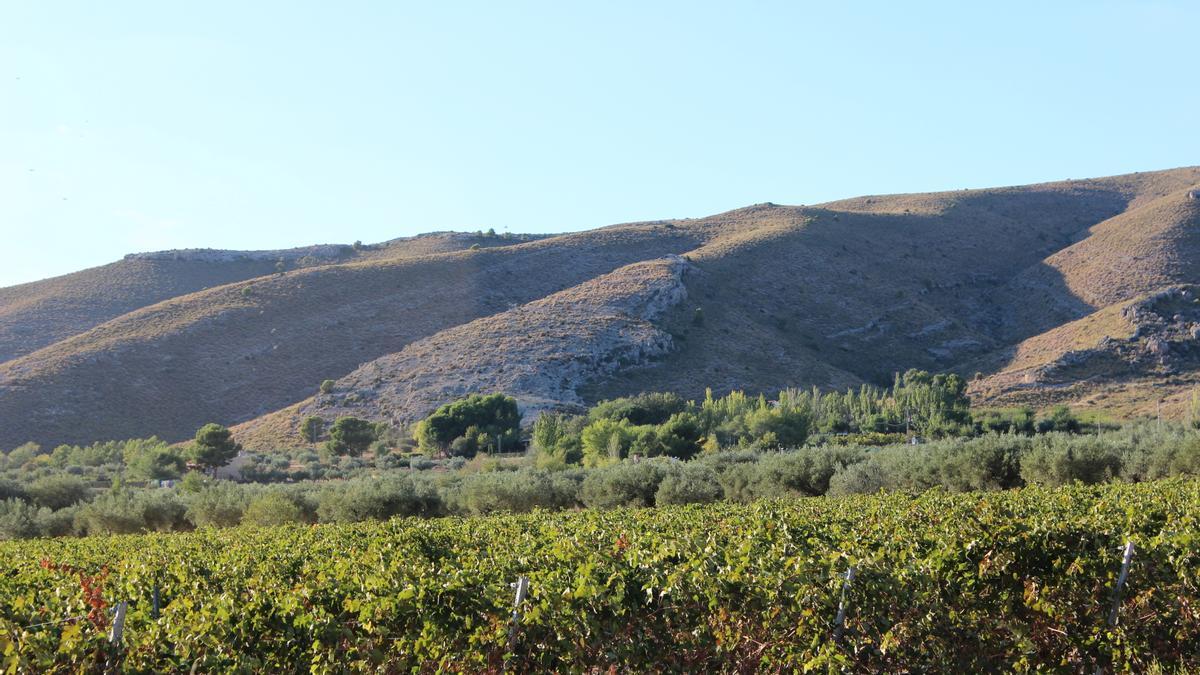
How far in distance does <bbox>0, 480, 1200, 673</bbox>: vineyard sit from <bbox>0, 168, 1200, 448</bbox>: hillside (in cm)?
5255

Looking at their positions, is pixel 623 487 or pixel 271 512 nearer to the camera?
pixel 271 512

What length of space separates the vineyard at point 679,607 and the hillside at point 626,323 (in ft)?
172

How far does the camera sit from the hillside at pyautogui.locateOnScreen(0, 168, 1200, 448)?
62.5m

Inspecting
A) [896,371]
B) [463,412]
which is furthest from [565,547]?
[896,371]

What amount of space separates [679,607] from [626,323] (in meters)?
64.2

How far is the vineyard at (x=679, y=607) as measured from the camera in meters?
5.99

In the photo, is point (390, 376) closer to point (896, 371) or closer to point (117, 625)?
point (896, 371)

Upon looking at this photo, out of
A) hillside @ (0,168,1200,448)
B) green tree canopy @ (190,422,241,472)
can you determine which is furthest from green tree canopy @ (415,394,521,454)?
green tree canopy @ (190,422,241,472)

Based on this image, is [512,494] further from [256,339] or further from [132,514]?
[256,339]

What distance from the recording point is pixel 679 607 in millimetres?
6641

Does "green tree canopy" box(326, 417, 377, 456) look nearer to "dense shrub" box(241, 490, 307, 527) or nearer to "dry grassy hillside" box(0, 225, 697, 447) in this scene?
"dry grassy hillside" box(0, 225, 697, 447)

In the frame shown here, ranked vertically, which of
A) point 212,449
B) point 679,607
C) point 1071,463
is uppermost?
point 679,607

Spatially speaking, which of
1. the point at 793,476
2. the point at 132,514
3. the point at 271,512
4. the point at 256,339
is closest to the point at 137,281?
the point at 256,339

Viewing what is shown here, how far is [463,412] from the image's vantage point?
56438mm
